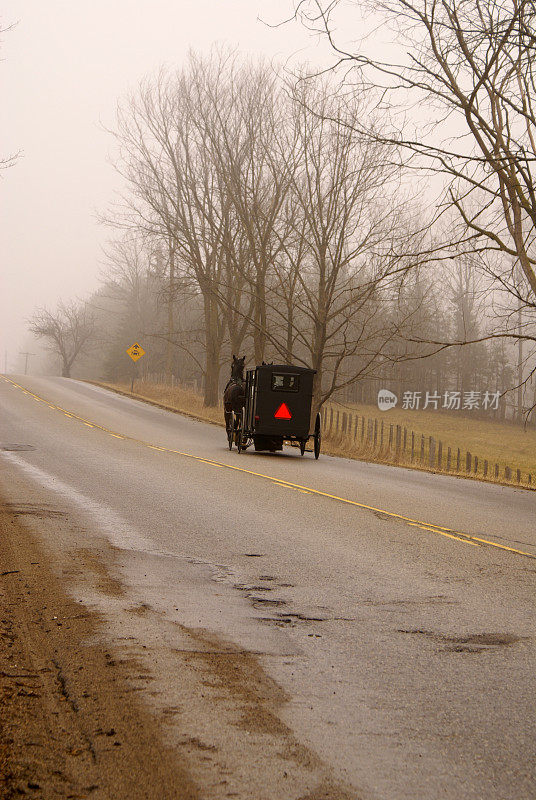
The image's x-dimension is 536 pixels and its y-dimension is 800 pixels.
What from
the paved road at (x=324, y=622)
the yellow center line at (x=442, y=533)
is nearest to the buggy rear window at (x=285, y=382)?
the paved road at (x=324, y=622)

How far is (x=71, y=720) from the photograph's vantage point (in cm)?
395

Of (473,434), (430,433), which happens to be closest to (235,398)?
(430,433)

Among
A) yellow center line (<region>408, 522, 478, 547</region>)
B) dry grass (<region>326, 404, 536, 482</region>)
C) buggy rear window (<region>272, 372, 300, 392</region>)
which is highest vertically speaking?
buggy rear window (<region>272, 372, 300, 392</region>)

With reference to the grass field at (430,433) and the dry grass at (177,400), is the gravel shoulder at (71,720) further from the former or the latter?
the dry grass at (177,400)

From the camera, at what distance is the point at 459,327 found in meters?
73.2

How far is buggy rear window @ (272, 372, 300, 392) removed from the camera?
867 inches

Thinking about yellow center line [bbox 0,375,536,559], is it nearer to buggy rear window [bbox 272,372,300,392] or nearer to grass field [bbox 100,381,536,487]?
buggy rear window [bbox 272,372,300,392]

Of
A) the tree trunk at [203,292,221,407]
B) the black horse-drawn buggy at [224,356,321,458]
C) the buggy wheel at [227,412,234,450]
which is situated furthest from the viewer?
the tree trunk at [203,292,221,407]

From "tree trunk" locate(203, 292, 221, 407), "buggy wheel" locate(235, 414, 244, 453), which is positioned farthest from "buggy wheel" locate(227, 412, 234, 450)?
"tree trunk" locate(203, 292, 221, 407)

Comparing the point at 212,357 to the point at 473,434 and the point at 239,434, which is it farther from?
the point at 473,434

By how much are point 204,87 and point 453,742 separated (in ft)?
112

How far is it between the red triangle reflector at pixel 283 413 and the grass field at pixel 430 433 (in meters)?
3.24

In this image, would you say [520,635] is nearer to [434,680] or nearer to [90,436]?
[434,680]

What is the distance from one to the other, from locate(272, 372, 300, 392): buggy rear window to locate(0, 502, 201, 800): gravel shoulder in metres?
16.1
